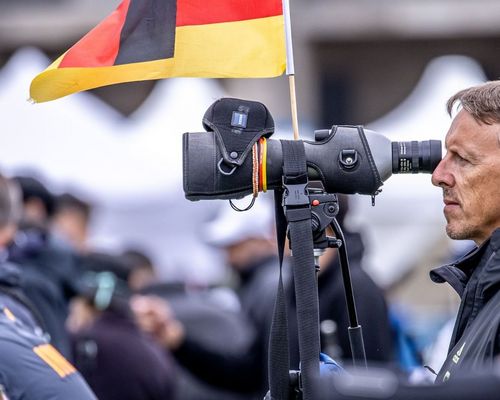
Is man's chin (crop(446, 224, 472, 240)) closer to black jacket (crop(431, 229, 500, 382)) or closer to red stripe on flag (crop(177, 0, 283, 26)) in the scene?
black jacket (crop(431, 229, 500, 382))

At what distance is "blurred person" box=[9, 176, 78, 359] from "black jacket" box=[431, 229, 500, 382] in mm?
2672

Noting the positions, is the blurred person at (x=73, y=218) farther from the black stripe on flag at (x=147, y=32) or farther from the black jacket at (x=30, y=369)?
the black stripe on flag at (x=147, y=32)

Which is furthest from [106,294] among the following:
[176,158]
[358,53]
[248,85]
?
[358,53]

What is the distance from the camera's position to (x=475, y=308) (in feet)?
9.87

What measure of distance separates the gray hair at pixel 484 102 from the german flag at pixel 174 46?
497 millimetres

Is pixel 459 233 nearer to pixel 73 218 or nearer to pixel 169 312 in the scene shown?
pixel 169 312

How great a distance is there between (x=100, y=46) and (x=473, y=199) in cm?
105

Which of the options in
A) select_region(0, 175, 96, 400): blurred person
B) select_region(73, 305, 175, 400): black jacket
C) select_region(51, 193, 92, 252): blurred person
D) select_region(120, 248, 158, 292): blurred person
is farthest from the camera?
select_region(51, 193, 92, 252): blurred person

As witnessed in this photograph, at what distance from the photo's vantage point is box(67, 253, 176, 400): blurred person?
6145mm

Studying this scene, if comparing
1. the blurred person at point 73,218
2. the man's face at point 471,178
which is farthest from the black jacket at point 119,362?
the man's face at point 471,178

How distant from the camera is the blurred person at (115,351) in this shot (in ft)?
20.2

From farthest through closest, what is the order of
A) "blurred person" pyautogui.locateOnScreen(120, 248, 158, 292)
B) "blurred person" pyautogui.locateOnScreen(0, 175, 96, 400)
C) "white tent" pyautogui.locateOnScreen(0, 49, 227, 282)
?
"white tent" pyautogui.locateOnScreen(0, 49, 227, 282) < "blurred person" pyautogui.locateOnScreen(120, 248, 158, 292) < "blurred person" pyautogui.locateOnScreen(0, 175, 96, 400)

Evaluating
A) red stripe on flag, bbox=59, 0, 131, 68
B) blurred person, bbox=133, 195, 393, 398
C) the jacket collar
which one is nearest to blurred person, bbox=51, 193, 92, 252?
blurred person, bbox=133, 195, 393, 398

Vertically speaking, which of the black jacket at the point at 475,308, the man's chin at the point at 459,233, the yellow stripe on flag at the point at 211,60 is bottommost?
the black jacket at the point at 475,308
